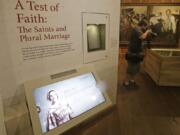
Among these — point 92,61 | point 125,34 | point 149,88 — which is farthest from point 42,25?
point 125,34

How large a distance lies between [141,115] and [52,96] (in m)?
1.73

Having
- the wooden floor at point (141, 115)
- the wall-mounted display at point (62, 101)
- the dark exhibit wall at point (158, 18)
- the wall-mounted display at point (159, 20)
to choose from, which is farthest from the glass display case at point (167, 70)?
the wall-mounted display at point (159, 20)

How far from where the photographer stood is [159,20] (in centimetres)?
610

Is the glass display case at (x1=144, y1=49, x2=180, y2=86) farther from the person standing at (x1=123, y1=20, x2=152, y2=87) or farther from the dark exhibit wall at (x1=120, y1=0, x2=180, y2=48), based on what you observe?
the dark exhibit wall at (x1=120, y1=0, x2=180, y2=48)

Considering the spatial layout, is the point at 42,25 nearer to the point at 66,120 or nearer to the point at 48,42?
the point at 48,42

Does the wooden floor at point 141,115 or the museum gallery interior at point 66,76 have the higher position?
the museum gallery interior at point 66,76

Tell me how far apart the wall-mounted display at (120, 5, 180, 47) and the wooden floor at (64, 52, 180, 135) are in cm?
303

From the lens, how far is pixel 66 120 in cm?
173

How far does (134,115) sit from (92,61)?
4.03ft

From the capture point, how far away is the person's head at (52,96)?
1712 millimetres

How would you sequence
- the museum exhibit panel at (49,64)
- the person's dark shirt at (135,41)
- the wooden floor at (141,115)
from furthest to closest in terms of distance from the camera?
the person's dark shirt at (135,41) → the wooden floor at (141,115) → the museum exhibit panel at (49,64)

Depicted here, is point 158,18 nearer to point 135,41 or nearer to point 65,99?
point 135,41

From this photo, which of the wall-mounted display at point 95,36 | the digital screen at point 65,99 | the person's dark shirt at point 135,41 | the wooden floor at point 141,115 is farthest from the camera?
the person's dark shirt at point 135,41

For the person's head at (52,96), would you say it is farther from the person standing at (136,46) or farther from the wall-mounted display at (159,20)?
the wall-mounted display at (159,20)
